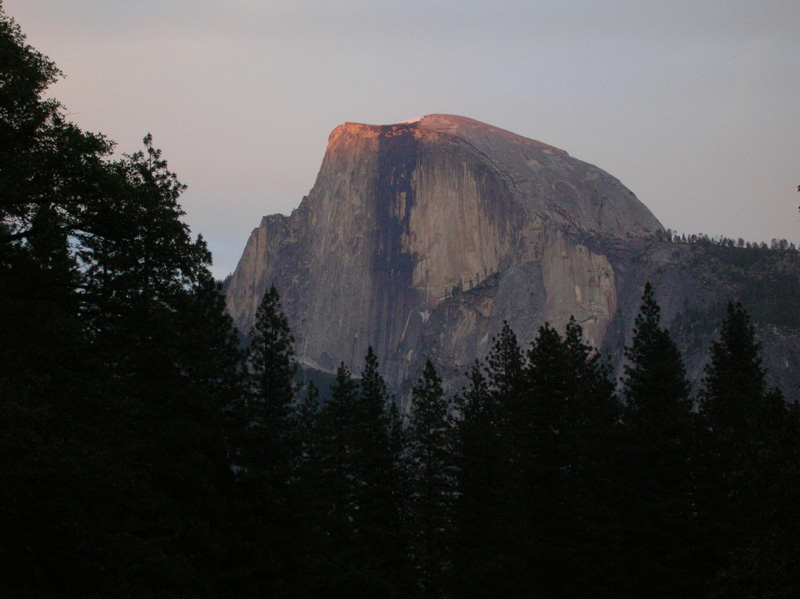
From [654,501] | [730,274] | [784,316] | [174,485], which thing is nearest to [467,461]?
[654,501]

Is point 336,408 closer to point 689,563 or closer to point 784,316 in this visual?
point 689,563

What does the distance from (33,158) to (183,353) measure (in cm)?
543

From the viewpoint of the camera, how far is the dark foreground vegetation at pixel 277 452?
14.0m

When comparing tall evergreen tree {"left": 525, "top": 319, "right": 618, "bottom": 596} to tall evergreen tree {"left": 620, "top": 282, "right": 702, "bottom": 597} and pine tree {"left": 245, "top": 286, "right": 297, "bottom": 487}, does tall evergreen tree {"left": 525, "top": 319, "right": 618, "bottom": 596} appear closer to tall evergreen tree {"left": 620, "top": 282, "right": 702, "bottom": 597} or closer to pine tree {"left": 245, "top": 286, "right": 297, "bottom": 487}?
tall evergreen tree {"left": 620, "top": 282, "right": 702, "bottom": 597}

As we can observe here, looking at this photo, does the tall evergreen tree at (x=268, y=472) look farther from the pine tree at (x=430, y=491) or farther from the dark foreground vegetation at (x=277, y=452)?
the pine tree at (x=430, y=491)

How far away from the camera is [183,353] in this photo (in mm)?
18609

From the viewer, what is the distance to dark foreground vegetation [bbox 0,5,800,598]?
551 inches

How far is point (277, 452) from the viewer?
3278 centimetres

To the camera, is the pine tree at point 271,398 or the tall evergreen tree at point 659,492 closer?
the pine tree at point 271,398

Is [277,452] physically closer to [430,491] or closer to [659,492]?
[430,491]

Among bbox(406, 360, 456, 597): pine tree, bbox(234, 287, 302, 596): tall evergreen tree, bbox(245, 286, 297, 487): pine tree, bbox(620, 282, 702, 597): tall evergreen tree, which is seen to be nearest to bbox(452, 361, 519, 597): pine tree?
bbox(406, 360, 456, 597): pine tree

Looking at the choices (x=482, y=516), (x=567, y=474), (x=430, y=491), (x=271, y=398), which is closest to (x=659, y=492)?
(x=567, y=474)

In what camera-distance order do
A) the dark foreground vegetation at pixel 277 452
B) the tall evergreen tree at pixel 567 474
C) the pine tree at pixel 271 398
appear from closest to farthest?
1. the dark foreground vegetation at pixel 277 452
2. the pine tree at pixel 271 398
3. the tall evergreen tree at pixel 567 474

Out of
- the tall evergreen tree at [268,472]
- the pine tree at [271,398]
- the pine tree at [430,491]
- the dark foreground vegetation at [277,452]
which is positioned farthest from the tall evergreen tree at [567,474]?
the pine tree at [271,398]
